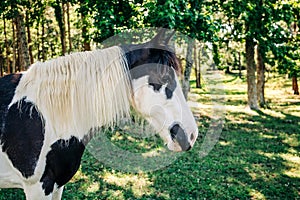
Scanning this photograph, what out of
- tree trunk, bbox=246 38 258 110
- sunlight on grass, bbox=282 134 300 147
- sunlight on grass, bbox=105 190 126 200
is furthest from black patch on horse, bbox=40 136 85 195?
tree trunk, bbox=246 38 258 110

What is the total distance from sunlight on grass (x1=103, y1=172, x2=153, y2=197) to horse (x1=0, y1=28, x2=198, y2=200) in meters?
2.86

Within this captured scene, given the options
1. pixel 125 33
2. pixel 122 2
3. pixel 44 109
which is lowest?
pixel 44 109

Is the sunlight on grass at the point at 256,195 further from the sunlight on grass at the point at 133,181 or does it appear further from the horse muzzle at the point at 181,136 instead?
the horse muzzle at the point at 181,136

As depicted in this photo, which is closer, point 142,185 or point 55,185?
point 55,185

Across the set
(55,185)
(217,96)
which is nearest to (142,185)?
(55,185)

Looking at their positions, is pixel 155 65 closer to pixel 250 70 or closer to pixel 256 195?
pixel 256 195

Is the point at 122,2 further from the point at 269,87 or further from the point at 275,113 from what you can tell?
the point at 269,87

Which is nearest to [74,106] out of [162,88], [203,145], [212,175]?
[162,88]

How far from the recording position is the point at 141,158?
7.33m

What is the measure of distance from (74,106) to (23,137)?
1.38ft

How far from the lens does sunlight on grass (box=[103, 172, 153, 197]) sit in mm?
5285

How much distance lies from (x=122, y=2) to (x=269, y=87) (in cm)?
2417

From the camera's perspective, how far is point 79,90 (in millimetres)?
2463

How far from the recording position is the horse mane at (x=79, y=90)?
2.44 meters
